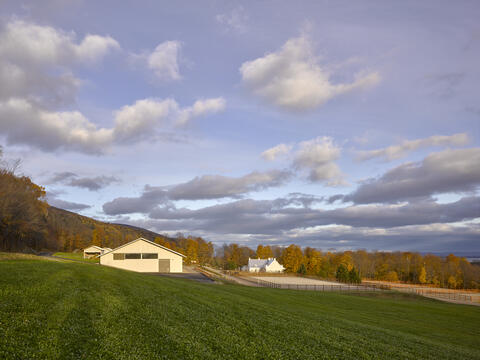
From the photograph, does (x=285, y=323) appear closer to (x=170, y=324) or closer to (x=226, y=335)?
(x=226, y=335)

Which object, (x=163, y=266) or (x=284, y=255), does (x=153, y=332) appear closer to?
(x=163, y=266)

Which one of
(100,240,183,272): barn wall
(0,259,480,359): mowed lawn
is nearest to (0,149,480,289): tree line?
(100,240,183,272): barn wall

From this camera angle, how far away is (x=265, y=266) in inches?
4658

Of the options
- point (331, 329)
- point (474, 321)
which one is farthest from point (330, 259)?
point (331, 329)

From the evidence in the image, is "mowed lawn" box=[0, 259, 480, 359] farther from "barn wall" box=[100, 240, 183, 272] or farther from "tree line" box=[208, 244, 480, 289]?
"tree line" box=[208, 244, 480, 289]

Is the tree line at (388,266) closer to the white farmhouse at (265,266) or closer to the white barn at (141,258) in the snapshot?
the white farmhouse at (265,266)

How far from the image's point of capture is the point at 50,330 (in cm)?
820

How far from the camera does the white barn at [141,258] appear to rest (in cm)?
5669

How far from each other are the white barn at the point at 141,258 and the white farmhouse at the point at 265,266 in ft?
208

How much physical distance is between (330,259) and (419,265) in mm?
32435

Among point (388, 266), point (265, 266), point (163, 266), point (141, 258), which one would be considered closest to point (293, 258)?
point (265, 266)

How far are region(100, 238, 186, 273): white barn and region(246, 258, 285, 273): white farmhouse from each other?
63.4 meters

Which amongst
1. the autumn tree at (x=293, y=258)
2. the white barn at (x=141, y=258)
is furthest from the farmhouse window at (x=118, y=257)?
the autumn tree at (x=293, y=258)

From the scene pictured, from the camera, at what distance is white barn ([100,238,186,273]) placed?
56.7m
